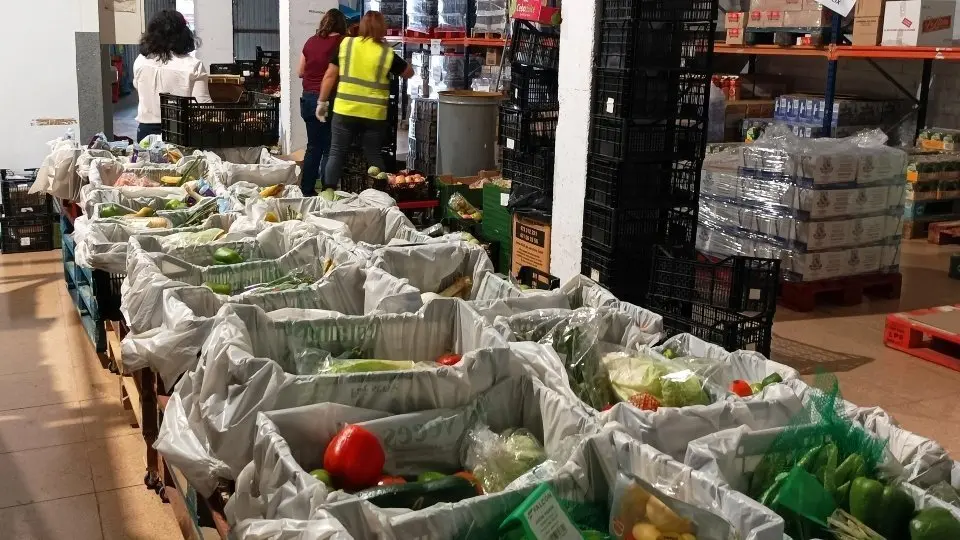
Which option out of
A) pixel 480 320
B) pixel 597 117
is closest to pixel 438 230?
pixel 597 117

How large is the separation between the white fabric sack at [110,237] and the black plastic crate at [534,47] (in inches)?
96.2

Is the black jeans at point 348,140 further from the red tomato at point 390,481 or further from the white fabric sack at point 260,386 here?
the red tomato at point 390,481

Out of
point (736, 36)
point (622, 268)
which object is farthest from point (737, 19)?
point (622, 268)

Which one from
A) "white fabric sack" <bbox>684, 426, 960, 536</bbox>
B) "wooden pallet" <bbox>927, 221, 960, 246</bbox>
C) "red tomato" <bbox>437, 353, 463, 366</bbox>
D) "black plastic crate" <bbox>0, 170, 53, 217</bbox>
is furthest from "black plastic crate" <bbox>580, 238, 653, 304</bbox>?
"wooden pallet" <bbox>927, 221, 960, 246</bbox>

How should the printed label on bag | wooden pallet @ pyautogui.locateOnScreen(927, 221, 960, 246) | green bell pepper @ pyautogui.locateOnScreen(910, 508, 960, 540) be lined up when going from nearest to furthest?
the printed label on bag
green bell pepper @ pyautogui.locateOnScreen(910, 508, 960, 540)
wooden pallet @ pyautogui.locateOnScreen(927, 221, 960, 246)

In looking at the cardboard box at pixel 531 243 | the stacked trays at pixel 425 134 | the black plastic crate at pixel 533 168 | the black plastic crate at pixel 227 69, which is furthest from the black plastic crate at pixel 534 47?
the black plastic crate at pixel 227 69

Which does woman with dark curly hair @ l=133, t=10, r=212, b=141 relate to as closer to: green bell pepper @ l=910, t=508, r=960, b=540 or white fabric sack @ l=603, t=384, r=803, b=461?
white fabric sack @ l=603, t=384, r=803, b=461

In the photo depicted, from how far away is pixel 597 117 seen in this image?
499cm

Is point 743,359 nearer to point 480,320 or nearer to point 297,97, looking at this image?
point 480,320

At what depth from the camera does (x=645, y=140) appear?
4.91 metres

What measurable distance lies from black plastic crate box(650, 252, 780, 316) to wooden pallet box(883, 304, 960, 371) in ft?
4.60

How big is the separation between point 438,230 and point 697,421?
2.28 m

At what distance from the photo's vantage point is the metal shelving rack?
7359 millimetres

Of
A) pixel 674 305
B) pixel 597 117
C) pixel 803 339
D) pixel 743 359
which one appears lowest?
pixel 803 339
